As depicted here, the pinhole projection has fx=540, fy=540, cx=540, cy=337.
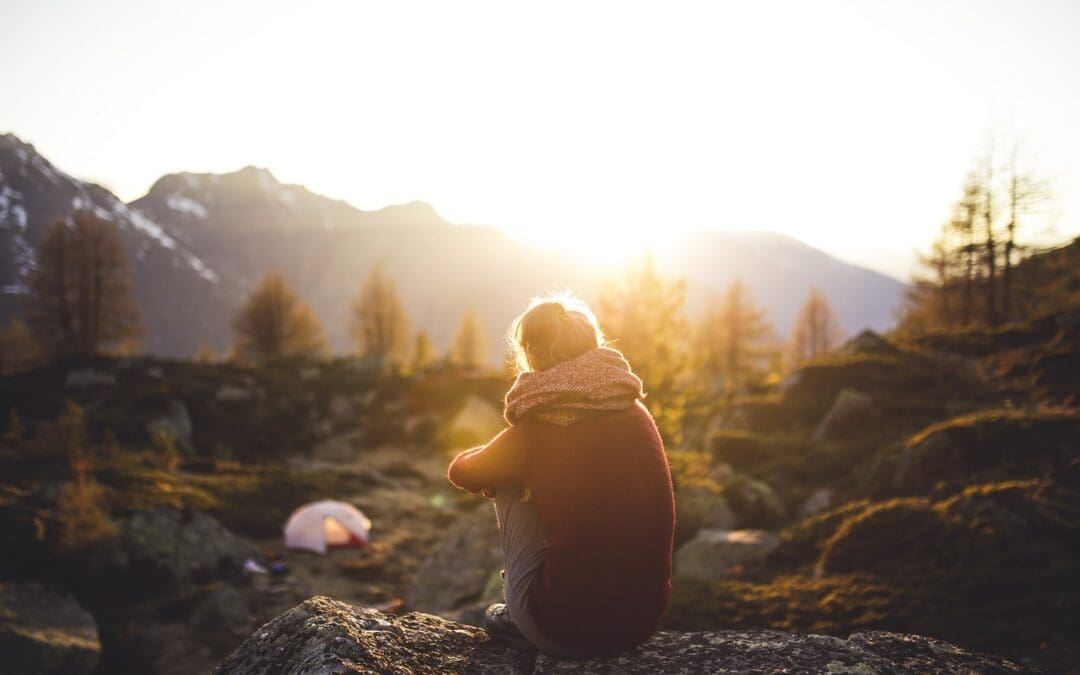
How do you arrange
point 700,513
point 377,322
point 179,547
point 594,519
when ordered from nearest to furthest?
point 594,519 → point 700,513 → point 179,547 → point 377,322

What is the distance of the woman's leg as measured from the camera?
119 inches

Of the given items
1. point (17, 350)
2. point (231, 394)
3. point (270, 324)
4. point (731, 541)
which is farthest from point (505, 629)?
point (17, 350)

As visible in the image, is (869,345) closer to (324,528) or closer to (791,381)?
(791,381)

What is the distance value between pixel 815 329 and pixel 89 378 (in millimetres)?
59826

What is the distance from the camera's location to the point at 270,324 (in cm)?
4906

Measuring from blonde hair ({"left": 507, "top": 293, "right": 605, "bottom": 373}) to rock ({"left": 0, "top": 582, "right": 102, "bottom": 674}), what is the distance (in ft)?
27.6

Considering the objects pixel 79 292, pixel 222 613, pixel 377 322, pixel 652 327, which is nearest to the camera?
pixel 222 613

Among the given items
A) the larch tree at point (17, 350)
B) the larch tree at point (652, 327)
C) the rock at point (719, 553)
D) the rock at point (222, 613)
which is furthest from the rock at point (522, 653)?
the larch tree at point (17, 350)

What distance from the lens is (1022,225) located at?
85.2 ft

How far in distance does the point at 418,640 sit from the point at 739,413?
1554cm

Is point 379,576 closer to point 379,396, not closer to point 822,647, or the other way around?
point 822,647

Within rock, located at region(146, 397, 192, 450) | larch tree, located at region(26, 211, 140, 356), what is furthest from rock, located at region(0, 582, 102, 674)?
larch tree, located at region(26, 211, 140, 356)

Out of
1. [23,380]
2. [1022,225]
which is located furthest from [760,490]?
[23,380]

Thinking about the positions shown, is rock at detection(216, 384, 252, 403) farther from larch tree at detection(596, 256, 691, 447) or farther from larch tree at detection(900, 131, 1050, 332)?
larch tree at detection(900, 131, 1050, 332)
